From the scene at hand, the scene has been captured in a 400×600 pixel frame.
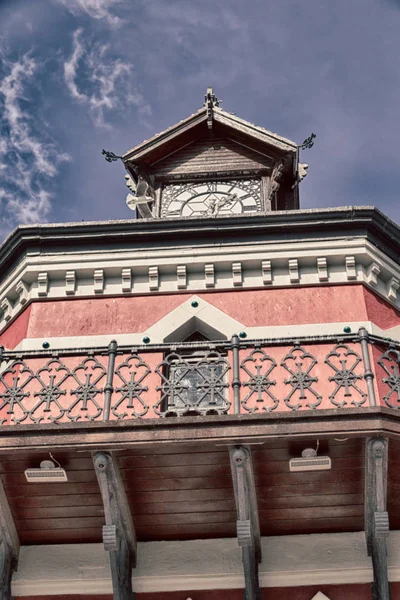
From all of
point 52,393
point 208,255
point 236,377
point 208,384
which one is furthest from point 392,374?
point 208,255

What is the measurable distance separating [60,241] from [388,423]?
621 centimetres

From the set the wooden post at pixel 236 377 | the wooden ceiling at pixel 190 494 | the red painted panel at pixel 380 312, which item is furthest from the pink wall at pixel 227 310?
the wooden ceiling at pixel 190 494

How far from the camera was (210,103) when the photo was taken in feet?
50.3

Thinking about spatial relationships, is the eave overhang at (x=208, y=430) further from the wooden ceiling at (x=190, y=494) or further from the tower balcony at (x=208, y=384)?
the wooden ceiling at (x=190, y=494)

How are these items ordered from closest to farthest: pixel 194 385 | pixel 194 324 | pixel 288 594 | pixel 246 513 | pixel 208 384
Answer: pixel 246 513 < pixel 208 384 < pixel 288 594 < pixel 194 385 < pixel 194 324

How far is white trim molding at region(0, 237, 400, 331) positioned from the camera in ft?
41.1

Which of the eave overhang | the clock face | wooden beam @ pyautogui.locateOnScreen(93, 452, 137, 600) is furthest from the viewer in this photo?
the clock face

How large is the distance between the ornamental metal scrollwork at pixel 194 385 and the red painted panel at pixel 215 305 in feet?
3.63

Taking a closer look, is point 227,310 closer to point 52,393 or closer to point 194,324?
point 194,324

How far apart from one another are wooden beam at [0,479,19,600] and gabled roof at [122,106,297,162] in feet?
23.7

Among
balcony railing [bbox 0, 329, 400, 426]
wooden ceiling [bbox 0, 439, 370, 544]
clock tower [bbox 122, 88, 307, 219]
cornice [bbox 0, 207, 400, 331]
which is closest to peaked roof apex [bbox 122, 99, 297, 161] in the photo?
clock tower [bbox 122, 88, 307, 219]

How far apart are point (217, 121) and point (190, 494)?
25.9ft

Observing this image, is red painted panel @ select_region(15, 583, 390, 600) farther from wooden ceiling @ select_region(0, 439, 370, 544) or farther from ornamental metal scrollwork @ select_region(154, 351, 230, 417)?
ornamental metal scrollwork @ select_region(154, 351, 230, 417)

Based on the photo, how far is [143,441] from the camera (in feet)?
28.7
